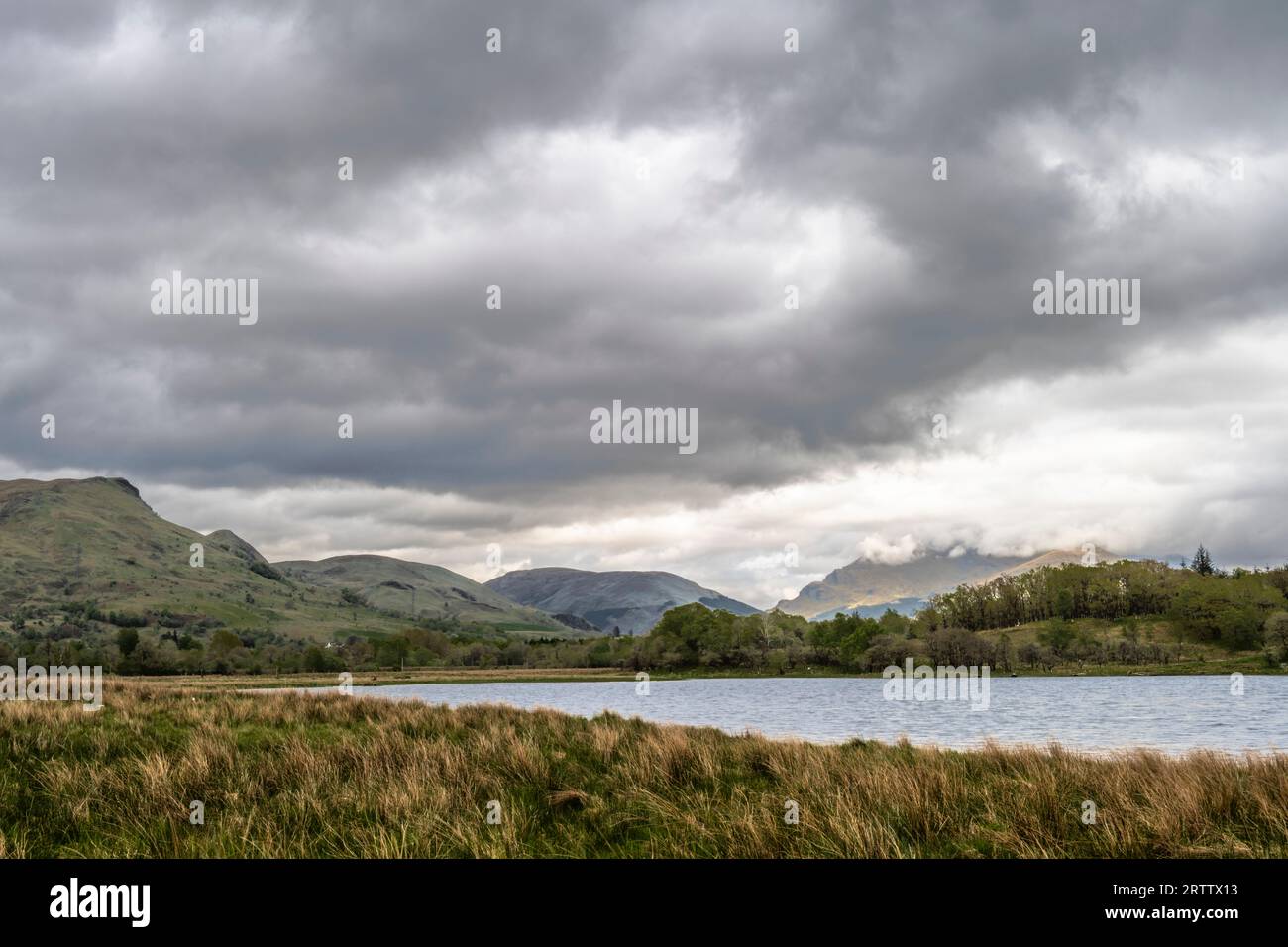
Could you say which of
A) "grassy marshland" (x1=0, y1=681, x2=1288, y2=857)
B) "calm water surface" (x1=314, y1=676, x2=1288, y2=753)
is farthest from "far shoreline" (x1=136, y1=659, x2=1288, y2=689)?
"grassy marshland" (x1=0, y1=681, x2=1288, y2=857)

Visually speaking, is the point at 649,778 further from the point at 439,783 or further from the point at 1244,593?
the point at 1244,593

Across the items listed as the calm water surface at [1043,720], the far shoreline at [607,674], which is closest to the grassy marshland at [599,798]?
the calm water surface at [1043,720]

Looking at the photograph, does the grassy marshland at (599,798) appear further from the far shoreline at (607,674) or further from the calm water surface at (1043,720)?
the far shoreline at (607,674)

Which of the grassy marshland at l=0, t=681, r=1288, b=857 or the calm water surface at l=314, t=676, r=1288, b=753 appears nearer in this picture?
the grassy marshland at l=0, t=681, r=1288, b=857

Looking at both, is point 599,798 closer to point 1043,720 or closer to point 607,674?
point 1043,720

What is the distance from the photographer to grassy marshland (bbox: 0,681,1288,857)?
910cm

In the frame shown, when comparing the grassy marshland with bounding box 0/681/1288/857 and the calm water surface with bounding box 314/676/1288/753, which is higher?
the grassy marshland with bounding box 0/681/1288/857

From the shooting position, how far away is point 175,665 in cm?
13362

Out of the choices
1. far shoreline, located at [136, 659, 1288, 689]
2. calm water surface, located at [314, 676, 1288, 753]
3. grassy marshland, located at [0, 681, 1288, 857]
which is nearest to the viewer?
grassy marshland, located at [0, 681, 1288, 857]

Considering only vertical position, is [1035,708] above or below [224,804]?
below

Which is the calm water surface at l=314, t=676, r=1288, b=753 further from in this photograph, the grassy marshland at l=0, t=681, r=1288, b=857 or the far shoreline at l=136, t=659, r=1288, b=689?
the far shoreline at l=136, t=659, r=1288, b=689

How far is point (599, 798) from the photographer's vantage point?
11500 millimetres
